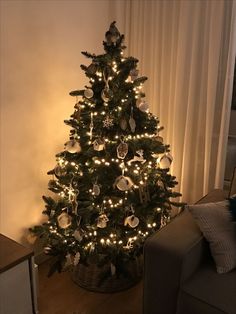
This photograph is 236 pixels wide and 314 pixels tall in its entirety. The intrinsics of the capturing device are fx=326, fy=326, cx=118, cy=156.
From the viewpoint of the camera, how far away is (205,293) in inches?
62.7

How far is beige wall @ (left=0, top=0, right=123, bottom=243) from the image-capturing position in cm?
216

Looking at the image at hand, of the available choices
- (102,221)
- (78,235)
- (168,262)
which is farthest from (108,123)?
(168,262)

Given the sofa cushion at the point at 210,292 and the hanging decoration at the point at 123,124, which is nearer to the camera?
the sofa cushion at the point at 210,292

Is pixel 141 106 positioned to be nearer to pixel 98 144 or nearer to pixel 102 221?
pixel 98 144

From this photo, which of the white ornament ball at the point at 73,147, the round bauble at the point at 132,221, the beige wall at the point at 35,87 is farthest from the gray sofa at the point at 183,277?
the beige wall at the point at 35,87

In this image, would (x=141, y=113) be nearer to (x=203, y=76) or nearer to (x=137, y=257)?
(x=203, y=76)

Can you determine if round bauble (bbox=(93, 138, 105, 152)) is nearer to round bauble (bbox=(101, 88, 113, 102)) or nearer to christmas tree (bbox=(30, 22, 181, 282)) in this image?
christmas tree (bbox=(30, 22, 181, 282))

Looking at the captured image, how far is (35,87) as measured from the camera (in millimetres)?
2312

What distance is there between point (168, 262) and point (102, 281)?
2.26 feet

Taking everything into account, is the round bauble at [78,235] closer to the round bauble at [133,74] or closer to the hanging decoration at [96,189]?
the hanging decoration at [96,189]

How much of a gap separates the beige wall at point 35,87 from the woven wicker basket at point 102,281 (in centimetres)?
54

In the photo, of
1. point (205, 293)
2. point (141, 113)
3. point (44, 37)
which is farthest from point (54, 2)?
point (205, 293)

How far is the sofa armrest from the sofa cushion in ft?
0.16

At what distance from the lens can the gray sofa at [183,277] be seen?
158 cm
